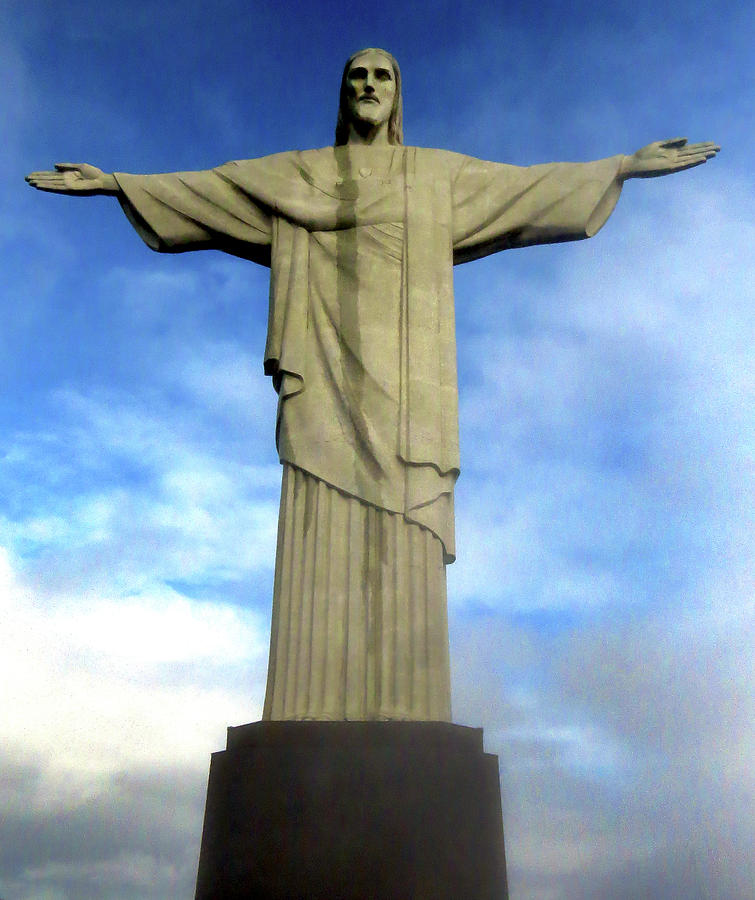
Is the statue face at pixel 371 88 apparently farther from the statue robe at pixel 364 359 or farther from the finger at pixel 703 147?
the finger at pixel 703 147

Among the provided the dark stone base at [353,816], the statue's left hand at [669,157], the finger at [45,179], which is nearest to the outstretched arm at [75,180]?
the finger at [45,179]

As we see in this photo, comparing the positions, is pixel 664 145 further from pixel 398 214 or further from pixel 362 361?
pixel 362 361

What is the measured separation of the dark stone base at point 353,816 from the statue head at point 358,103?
537 centimetres

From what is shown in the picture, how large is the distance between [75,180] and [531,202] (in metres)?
4.00

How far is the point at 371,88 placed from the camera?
830 cm

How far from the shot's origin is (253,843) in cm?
565

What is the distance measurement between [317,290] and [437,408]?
1442mm

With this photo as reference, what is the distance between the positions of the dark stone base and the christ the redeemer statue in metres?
0.36

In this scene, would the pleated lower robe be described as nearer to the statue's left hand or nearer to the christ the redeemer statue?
the christ the redeemer statue

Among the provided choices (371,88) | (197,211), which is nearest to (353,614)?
(197,211)

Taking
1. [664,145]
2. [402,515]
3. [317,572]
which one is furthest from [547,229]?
[317,572]

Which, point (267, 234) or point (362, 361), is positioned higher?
point (267, 234)

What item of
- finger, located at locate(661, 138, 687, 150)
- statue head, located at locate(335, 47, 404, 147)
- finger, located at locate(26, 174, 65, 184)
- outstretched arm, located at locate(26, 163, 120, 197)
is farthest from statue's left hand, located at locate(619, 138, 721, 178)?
finger, located at locate(26, 174, 65, 184)

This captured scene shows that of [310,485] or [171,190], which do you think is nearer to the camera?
[310,485]
